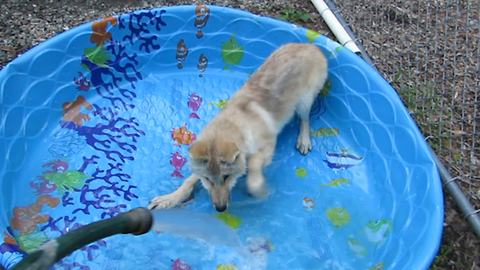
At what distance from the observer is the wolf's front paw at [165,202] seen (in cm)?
423

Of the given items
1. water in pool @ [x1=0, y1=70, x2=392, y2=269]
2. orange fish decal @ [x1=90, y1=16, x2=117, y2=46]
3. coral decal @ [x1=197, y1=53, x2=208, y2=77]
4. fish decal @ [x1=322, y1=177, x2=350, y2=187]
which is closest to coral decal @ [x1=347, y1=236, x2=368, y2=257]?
water in pool @ [x1=0, y1=70, x2=392, y2=269]

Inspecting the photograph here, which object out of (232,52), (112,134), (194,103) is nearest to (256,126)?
(194,103)

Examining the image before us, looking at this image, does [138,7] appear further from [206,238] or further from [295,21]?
[206,238]

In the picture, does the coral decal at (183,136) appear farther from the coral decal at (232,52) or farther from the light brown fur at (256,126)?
the coral decal at (232,52)

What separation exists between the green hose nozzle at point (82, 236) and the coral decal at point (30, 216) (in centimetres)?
128

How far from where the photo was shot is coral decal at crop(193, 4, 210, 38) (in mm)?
5418

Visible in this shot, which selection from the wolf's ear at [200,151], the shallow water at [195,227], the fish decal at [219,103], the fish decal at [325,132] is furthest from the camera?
the fish decal at [219,103]

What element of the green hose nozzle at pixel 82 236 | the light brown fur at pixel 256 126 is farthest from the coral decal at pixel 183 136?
the green hose nozzle at pixel 82 236

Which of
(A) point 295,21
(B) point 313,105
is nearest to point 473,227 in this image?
(B) point 313,105

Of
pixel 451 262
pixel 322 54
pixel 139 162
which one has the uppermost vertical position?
pixel 322 54

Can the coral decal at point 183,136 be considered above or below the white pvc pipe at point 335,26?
below

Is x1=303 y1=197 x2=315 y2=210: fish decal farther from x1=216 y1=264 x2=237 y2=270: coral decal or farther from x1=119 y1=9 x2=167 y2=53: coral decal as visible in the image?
x1=119 y1=9 x2=167 y2=53: coral decal

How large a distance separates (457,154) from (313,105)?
1246 millimetres

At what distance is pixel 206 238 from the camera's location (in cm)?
417
